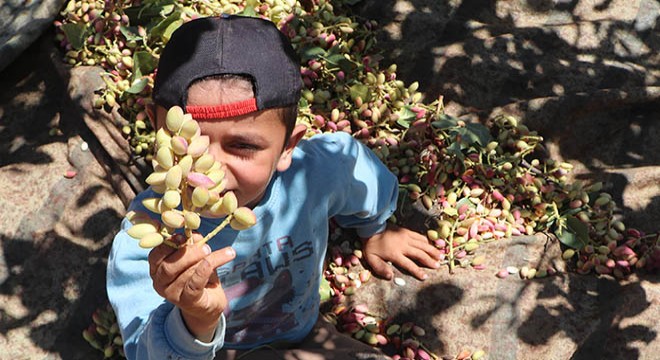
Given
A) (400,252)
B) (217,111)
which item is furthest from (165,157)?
(400,252)

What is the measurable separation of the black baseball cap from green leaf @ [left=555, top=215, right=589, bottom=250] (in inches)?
56.5

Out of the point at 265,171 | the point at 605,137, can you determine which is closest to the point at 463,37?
the point at 605,137

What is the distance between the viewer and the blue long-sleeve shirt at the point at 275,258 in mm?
1803

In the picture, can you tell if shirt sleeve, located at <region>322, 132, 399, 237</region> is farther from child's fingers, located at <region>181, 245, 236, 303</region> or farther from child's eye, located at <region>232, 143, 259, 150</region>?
child's fingers, located at <region>181, 245, 236, 303</region>

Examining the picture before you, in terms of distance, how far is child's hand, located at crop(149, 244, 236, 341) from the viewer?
1203 millimetres

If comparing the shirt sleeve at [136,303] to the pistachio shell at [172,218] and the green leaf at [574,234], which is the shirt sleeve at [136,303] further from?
the green leaf at [574,234]

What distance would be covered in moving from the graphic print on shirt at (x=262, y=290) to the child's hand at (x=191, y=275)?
2.11 ft

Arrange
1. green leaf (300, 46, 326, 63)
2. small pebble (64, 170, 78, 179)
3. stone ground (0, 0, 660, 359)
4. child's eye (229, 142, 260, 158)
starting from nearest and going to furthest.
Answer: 1. child's eye (229, 142, 260, 158)
2. stone ground (0, 0, 660, 359)
3. small pebble (64, 170, 78, 179)
4. green leaf (300, 46, 326, 63)

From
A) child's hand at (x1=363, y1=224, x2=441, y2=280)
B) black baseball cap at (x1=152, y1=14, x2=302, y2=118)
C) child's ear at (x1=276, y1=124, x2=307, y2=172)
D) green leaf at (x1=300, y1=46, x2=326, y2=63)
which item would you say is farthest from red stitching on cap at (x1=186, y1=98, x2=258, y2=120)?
green leaf at (x1=300, y1=46, x2=326, y2=63)

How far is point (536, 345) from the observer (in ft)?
8.43

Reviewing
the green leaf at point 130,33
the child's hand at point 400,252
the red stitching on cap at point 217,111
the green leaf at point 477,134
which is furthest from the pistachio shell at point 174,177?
the green leaf at point 130,33

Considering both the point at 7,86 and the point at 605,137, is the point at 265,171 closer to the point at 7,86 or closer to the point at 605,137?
the point at 605,137

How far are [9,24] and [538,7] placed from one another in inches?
96.3

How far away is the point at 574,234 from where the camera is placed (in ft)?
8.91
